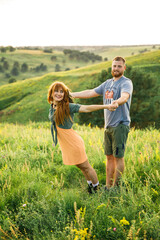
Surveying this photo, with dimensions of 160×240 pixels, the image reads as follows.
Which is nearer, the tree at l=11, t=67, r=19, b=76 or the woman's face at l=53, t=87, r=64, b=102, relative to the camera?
the woman's face at l=53, t=87, r=64, b=102

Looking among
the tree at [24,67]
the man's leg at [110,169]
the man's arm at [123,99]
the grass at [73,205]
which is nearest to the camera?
the grass at [73,205]

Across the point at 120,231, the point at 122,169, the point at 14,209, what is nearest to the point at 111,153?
the point at 122,169

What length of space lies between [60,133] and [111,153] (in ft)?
3.60

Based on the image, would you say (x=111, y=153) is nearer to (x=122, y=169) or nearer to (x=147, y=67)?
(x=122, y=169)

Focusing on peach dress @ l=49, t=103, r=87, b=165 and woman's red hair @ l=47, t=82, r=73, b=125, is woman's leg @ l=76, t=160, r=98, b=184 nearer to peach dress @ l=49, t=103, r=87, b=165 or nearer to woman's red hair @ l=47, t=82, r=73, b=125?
peach dress @ l=49, t=103, r=87, b=165

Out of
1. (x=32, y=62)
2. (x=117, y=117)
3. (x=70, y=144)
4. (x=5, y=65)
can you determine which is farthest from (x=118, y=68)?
(x=32, y=62)

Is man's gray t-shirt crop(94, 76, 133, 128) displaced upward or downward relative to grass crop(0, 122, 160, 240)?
upward

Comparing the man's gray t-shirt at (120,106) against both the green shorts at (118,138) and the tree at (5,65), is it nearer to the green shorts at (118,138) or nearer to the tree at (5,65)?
the green shorts at (118,138)

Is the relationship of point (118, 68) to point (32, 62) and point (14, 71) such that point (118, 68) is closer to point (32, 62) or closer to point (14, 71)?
point (14, 71)

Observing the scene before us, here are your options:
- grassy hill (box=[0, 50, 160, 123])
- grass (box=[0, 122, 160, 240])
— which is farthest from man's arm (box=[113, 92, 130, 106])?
grassy hill (box=[0, 50, 160, 123])

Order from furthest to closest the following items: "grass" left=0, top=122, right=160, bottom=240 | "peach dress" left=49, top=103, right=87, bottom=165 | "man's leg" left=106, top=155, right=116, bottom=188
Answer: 1. "man's leg" left=106, top=155, right=116, bottom=188
2. "peach dress" left=49, top=103, right=87, bottom=165
3. "grass" left=0, top=122, right=160, bottom=240

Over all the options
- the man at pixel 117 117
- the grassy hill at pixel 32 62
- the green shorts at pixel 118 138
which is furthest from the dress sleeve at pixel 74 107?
the grassy hill at pixel 32 62

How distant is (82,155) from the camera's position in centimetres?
359

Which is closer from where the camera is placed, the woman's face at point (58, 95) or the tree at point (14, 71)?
the woman's face at point (58, 95)
